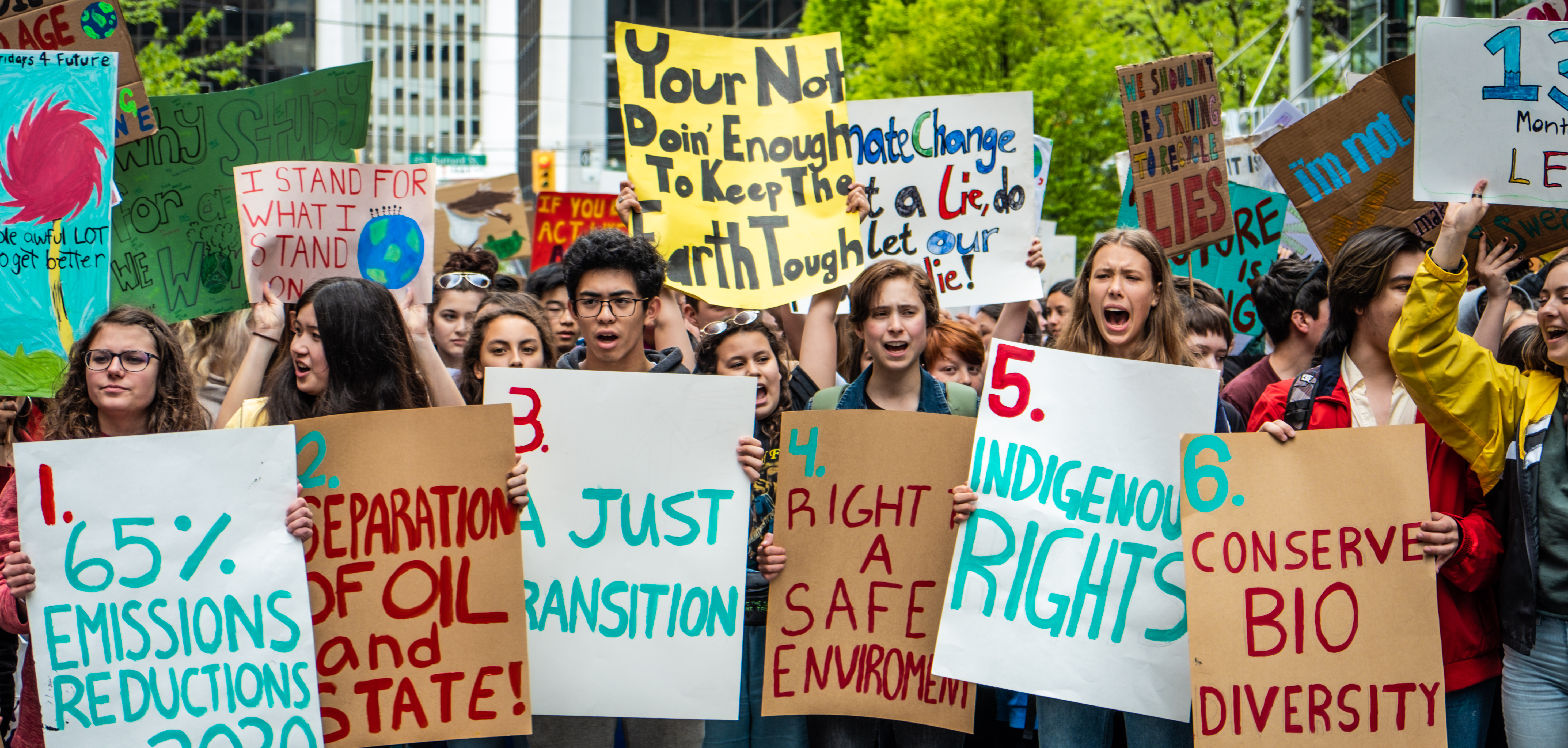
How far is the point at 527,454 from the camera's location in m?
3.67

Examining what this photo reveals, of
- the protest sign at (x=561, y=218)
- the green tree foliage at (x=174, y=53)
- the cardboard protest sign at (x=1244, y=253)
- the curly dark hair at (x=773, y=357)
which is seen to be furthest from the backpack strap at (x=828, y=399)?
the green tree foliage at (x=174, y=53)

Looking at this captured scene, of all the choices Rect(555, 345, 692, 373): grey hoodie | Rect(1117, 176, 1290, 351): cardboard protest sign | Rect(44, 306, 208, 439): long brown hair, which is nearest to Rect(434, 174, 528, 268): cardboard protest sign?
Rect(1117, 176, 1290, 351): cardboard protest sign

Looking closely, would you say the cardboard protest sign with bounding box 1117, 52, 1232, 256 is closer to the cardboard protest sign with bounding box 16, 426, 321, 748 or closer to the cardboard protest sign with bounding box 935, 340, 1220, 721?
the cardboard protest sign with bounding box 935, 340, 1220, 721

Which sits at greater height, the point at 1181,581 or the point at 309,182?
the point at 309,182

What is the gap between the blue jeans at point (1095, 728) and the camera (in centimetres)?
350

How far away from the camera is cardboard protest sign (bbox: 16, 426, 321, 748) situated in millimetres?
3189

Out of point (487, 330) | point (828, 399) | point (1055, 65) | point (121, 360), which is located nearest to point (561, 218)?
point (487, 330)

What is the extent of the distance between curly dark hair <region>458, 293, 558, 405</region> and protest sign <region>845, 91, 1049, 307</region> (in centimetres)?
151

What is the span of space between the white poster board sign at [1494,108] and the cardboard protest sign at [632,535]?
211cm

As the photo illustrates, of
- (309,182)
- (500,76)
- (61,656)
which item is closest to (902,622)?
(61,656)

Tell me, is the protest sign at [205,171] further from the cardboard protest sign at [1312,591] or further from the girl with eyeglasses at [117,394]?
the cardboard protest sign at [1312,591]

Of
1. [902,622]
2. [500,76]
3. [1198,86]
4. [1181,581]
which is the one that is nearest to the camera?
[1181,581]

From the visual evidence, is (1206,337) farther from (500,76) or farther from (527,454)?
(500,76)

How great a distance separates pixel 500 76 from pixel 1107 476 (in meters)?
89.1
